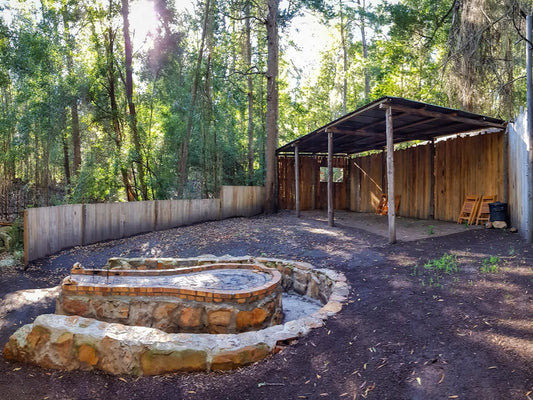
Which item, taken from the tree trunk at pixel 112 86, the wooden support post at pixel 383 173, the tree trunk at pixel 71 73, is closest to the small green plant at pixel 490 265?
the wooden support post at pixel 383 173

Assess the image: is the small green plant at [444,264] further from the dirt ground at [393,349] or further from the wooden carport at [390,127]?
the wooden carport at [390,127]

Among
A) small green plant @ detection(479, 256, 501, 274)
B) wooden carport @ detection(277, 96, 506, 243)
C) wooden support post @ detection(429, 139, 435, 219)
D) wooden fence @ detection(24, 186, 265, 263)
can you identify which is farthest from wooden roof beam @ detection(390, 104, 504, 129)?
wooden fence @ detection(24, 186, 265, 263)

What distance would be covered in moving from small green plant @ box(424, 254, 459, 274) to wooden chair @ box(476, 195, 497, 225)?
3260 millimetres

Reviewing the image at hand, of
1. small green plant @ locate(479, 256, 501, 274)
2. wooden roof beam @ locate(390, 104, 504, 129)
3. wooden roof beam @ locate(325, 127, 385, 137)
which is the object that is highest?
wooden roof beam @ locate(325, 127, 385, 137)

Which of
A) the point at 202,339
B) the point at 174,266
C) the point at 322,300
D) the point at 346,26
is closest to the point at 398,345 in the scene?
the point at 202,339

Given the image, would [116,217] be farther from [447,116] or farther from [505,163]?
[505,163]

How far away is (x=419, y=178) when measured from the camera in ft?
33.6

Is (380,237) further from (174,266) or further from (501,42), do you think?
(501,42)

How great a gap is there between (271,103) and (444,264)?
29.4 feet

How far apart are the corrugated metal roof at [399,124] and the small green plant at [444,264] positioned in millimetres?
2951

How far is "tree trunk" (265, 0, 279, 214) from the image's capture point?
11.7m

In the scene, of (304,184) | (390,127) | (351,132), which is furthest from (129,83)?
(390,127)

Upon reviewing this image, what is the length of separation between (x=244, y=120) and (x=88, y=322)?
16869 mm

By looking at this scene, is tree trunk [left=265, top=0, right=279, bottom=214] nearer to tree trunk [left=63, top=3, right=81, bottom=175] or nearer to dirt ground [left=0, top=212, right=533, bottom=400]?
tree trunk [left=63, top=3, right=81, bottom=175]
